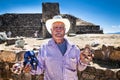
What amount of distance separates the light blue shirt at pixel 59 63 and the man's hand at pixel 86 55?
0.37 feet

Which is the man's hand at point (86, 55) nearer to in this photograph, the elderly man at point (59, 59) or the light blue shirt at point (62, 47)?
the elderly man at point (59, 59)

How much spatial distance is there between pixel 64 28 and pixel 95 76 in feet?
6.19

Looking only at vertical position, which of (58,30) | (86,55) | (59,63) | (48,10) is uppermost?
(48,10)

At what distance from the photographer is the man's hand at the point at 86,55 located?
3.63 metres

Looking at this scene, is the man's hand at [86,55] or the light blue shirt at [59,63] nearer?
the man's hand at [86,55]

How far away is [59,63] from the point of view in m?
3.82

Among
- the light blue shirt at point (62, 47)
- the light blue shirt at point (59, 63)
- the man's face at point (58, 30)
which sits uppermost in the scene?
the man's face at point (58, 30)

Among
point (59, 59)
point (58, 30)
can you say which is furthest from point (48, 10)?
point (59, 59)

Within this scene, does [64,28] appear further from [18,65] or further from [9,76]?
[9,76]

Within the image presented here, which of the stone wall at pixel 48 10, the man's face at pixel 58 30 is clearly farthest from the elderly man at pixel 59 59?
the stone wall at pixel 48 10

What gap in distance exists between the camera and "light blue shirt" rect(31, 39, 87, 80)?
3.82 metres

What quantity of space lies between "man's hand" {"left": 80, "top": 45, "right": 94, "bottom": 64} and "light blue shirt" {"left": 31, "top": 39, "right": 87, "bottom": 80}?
11 centimetres

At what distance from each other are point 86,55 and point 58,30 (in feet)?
1.81

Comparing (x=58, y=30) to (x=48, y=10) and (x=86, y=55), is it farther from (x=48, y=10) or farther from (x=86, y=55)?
(x=48, y=10)
